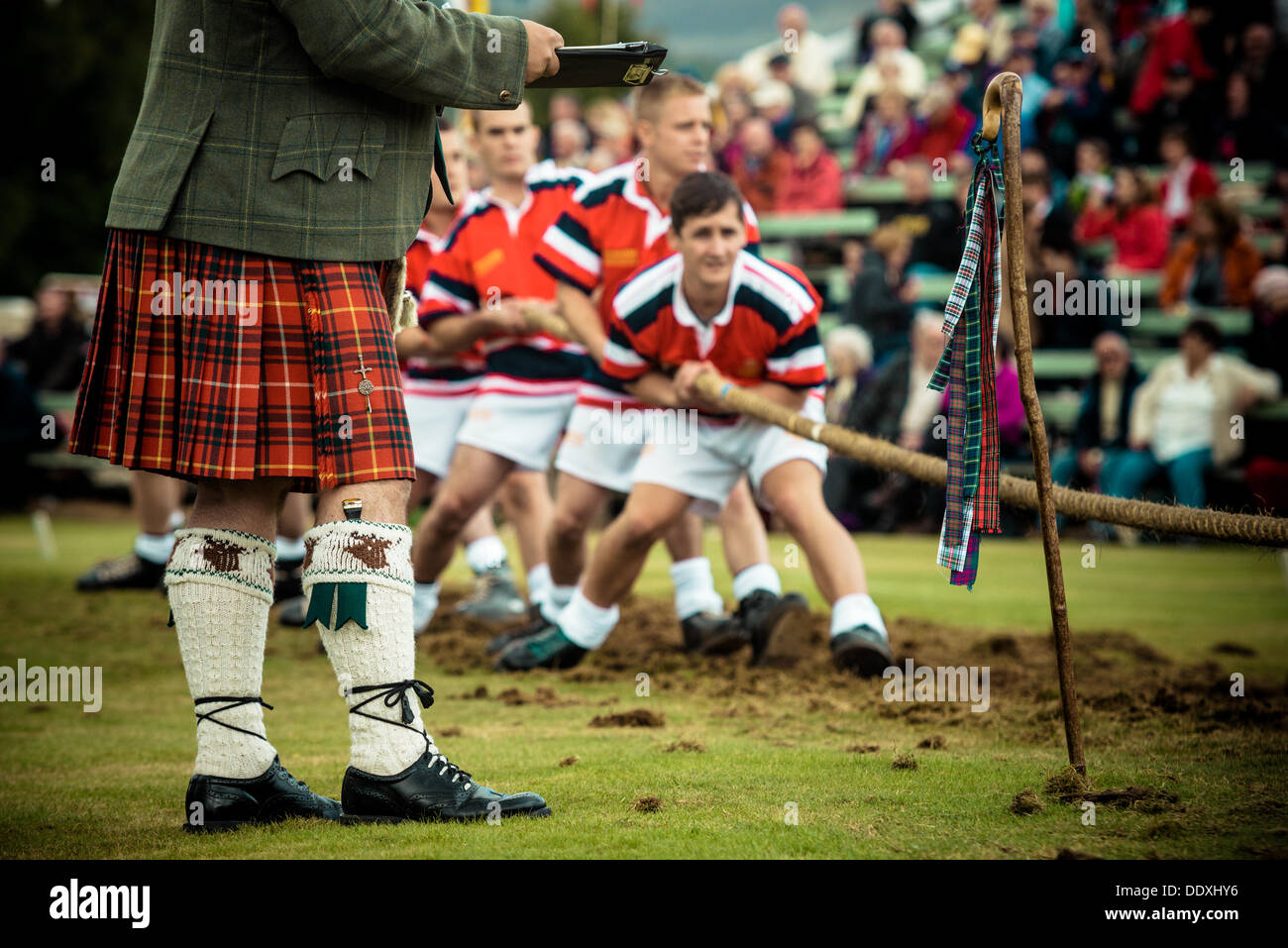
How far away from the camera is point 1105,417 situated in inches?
406

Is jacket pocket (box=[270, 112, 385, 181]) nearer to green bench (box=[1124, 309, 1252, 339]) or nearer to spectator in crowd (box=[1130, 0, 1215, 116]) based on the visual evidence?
green bench (box=[1124, 309, 1252, 339])

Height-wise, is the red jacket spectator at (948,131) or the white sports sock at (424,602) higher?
the red jacket spectator at (948,131)

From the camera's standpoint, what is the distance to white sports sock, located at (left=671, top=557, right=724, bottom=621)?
553cm

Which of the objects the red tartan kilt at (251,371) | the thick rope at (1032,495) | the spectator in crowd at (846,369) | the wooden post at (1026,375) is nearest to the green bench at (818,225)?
the spectator in crowd at (846,369)

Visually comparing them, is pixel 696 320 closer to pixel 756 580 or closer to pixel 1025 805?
pixel 756 580

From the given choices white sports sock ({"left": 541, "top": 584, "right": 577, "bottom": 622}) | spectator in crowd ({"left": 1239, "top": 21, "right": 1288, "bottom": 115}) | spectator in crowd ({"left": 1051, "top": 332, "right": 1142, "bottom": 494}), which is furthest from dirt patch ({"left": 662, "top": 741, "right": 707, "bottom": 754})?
spectator in crowd ({"left": 1239, "top": 21, "right": 1288, "bottom": 115})

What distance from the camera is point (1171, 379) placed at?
9.82 meters

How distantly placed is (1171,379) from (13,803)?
8.57 m

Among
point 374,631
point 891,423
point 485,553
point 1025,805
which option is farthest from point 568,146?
point 1025,805

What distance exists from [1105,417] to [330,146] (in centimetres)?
860

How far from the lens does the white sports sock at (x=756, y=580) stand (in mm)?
5465

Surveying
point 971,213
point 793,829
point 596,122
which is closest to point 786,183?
point 596,122

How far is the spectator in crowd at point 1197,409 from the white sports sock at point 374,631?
310 inches

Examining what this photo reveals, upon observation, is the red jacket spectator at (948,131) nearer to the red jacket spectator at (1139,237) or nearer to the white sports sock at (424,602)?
the red jacket spectator at (1139,237)
